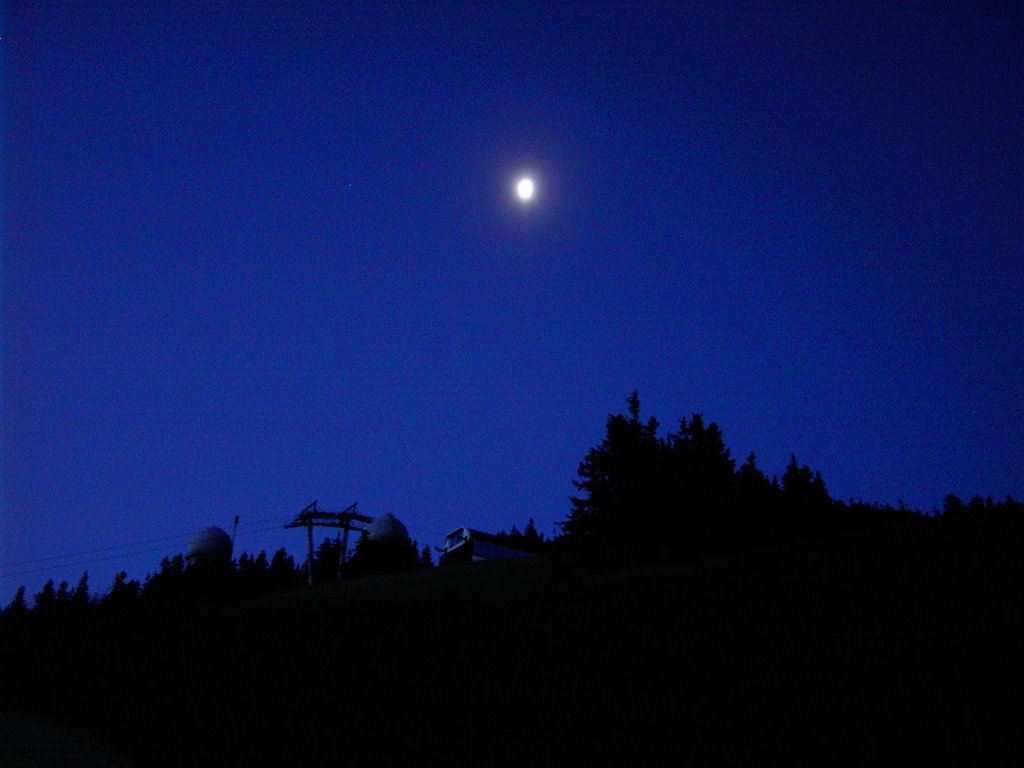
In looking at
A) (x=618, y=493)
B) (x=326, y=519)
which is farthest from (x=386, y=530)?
(x=618, y=493)

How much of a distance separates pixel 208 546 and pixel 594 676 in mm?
51667

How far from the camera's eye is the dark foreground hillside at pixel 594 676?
8766 millimetres

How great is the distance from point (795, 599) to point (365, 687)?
32.6 feet

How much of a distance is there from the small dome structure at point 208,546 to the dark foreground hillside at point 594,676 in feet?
118

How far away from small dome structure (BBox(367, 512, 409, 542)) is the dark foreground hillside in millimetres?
37854

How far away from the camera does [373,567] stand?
56.5 m

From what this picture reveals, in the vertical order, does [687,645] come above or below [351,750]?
above

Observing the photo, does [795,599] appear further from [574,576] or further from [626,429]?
[626,429]

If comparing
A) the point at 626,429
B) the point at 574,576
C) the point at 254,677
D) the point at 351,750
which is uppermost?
the point at 626,429

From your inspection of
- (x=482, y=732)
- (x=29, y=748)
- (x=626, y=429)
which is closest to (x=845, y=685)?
(x=482, y=732)

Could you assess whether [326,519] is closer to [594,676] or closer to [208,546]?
[208,546]

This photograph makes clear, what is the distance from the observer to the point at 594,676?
1156 centimetres

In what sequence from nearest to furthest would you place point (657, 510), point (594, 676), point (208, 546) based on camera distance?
point (594, 676) < point (657, 510) < point (208, 546)

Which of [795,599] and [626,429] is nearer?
[795,599]
